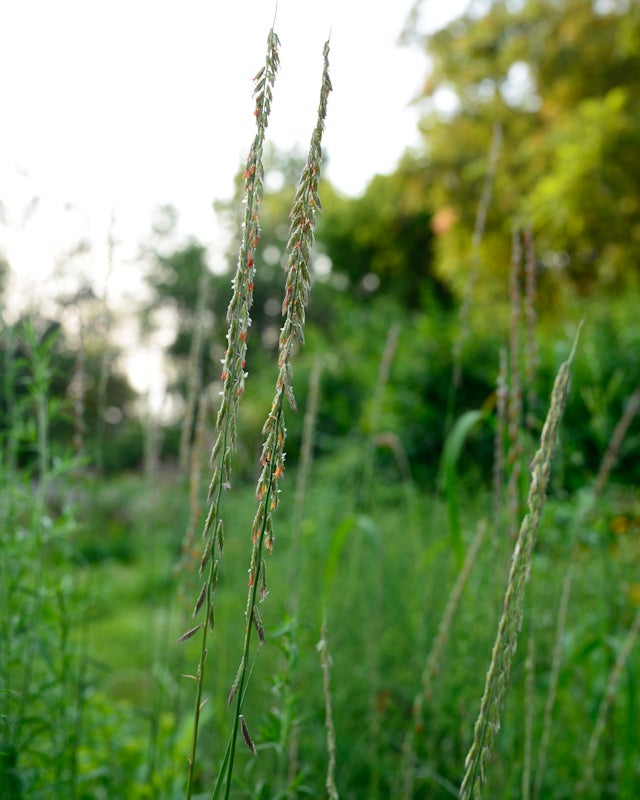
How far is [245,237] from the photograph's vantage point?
0.72 meters

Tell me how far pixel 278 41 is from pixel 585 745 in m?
2.41

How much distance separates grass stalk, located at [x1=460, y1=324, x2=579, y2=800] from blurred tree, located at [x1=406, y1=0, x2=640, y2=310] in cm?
863

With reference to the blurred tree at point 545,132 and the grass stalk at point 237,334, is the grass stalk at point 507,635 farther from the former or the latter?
the blurred tree at point 545,132

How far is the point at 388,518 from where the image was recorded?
15.0ft

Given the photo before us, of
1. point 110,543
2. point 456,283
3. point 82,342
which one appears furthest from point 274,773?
point 456,283

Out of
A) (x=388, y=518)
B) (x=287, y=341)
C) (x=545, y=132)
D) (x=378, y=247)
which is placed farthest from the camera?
(x=378, y=247)

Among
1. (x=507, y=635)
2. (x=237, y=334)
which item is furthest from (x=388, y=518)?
(x=237, y=334)

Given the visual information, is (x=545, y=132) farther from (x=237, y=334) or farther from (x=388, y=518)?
(x=237, y=334)

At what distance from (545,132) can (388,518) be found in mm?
10055

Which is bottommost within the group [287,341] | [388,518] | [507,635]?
[388,518]

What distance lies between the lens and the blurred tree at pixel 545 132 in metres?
10.4

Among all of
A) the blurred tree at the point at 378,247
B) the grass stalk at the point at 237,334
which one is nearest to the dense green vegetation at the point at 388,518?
the grass stalk at the point at 237,334

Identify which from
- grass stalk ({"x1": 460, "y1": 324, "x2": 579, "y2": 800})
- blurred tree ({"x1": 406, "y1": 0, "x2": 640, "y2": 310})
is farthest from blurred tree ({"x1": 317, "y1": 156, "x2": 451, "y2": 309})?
grass stalk ({"x1": 460, "y1": 324, "x2": 579, "y2": 800})

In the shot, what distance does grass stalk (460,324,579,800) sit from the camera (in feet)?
2.49
